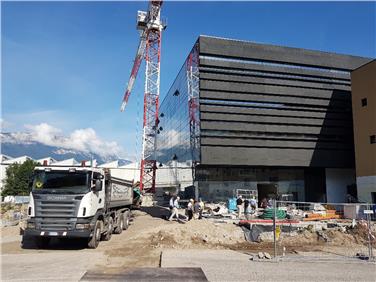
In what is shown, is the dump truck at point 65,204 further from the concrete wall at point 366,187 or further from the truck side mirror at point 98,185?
the concrete wall at point 366,187

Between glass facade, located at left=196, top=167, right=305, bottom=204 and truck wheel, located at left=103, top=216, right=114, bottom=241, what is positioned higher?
glass facade, located at left=196, top=167, right=305, bottom=204

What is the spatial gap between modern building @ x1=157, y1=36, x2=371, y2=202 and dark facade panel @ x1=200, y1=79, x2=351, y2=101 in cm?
12

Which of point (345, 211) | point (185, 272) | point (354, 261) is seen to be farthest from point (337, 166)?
point (185, 272)

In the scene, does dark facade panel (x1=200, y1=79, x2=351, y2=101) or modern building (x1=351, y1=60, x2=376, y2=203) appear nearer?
modern building (x1=351, y1=60, x2=376, y2=203)

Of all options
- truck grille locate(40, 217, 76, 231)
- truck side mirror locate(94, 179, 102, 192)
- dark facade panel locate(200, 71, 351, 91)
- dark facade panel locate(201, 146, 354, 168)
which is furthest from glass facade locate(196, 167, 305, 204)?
truck grille locate(40, 217, 76, 231)

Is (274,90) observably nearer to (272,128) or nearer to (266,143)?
(272,128)

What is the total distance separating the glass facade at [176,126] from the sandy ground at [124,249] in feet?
84.6

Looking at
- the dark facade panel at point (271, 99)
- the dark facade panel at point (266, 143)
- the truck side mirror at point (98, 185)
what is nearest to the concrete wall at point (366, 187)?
the dark facade panel at point (266, 143)

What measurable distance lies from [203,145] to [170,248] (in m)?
26.9

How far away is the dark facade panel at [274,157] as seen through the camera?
43250 millimetres

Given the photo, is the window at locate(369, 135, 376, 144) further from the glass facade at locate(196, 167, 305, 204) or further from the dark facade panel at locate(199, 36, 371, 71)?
the dark facade panel at locate(199, 36, 371, 71)

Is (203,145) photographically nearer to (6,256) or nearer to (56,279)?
(6,256)

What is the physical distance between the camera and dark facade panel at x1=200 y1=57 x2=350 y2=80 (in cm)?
4531

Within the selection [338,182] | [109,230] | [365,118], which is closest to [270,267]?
[109,230]
